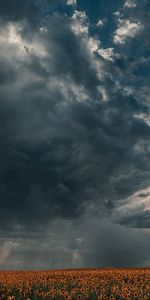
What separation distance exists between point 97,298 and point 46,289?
6418 mm

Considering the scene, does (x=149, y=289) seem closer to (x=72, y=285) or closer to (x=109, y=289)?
(x=109, y=289)

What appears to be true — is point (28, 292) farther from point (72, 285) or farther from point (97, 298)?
point (97, 298)

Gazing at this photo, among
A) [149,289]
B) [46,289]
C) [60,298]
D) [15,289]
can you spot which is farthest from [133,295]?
[15,289]

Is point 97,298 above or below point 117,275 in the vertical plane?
below

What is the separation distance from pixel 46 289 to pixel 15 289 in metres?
2.49

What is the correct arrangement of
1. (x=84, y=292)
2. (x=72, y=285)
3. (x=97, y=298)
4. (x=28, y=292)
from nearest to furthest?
(x=97, y=298)
(x=84, y=292)
(x=28, y=292)
(x=72, y=285)

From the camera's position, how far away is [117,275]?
140 feet

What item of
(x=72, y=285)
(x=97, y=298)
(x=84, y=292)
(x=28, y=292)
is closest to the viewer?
(x=97, y=298)

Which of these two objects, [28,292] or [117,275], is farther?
[117,275]

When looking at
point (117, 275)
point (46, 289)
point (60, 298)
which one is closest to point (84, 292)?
point (60, 298)

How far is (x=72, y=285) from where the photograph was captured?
120 feet

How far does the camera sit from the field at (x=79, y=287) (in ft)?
102

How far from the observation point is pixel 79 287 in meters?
36.3

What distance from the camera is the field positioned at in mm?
31125
